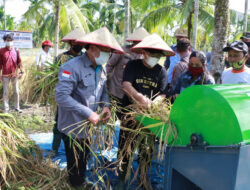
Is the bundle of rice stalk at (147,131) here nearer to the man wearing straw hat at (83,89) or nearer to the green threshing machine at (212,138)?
the green threshing machine at (212,138)

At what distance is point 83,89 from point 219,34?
12.1 feet

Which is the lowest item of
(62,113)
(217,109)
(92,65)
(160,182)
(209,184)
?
(160,182)

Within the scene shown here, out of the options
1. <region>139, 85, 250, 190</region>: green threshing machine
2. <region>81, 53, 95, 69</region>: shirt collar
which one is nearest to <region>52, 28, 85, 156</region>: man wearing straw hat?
<region>81, 53, 95, 69</region>: shirt collar

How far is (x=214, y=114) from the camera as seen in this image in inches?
72.1

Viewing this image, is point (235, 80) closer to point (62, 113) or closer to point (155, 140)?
point (155, 140)

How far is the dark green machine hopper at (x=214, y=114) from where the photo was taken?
1709 mm

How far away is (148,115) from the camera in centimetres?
237

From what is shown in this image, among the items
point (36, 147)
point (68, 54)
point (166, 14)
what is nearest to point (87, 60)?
point (68, 54)

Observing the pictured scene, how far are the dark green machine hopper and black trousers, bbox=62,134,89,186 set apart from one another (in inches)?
42.2

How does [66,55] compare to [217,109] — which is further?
[66,55]

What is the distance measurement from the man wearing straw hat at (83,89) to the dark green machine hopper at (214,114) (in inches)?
32.7

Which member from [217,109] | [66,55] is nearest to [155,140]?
[217,109]

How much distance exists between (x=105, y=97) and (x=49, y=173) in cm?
116

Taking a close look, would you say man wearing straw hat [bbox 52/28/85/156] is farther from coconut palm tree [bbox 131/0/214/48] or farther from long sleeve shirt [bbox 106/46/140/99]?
coconut palm tree [bbox 131/0/214/48]
